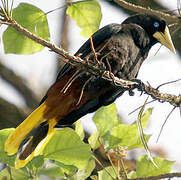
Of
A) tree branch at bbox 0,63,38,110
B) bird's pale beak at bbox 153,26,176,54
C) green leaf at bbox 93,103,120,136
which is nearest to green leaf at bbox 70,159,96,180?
green leaf at bbox 93,103,120,136

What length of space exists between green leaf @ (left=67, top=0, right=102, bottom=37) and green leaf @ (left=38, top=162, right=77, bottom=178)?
62cm

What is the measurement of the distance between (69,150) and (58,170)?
4.6 inches

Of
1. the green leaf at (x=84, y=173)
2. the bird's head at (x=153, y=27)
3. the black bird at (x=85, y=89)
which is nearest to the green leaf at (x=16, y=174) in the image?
the green leaf at (x=84, y=173)

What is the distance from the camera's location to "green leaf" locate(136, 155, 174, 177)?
185cm

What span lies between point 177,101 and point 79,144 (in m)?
0.45

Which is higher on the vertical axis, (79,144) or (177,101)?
(177,101)

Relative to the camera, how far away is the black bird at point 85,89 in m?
2.30

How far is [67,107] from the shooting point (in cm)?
244

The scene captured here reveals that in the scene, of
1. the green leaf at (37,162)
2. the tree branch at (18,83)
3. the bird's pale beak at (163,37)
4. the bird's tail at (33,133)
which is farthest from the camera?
the tree branch at (18,83)

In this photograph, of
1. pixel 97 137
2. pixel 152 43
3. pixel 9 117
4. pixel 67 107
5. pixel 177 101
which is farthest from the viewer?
pixel 9 117

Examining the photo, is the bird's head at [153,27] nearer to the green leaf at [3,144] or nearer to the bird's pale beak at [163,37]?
the bird's pale beak at [163,37]

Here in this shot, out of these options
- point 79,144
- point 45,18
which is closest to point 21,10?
point 45,18

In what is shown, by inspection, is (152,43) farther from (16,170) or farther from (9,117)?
(16,170)

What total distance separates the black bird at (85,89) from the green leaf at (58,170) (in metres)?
0.42
